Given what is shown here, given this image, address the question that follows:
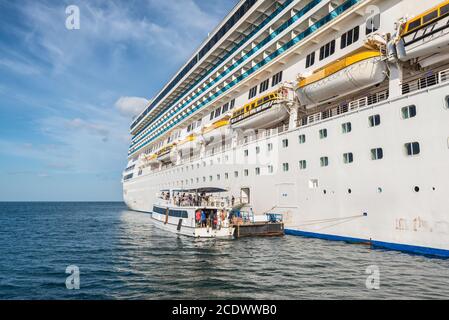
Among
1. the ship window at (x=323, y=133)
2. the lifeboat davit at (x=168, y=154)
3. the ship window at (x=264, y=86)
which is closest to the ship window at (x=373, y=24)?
the ship window at (x=323, y=133)

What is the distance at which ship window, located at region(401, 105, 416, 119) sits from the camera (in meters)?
14.8

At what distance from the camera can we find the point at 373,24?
19.0 metres

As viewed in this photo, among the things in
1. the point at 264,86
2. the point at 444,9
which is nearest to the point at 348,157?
the point at 444,9

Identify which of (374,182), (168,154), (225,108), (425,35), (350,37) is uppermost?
(350,37)

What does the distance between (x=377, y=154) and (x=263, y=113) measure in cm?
1048

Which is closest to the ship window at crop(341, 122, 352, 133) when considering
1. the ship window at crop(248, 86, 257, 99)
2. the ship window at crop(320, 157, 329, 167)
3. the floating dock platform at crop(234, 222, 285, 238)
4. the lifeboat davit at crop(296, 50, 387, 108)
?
the ship window at crop(320, 157, 329, 167)

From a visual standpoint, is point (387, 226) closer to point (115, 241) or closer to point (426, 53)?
point (426, 53)

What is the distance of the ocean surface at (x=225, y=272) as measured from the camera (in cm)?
1031

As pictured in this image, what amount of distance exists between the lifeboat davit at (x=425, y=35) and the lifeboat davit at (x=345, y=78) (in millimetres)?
1366

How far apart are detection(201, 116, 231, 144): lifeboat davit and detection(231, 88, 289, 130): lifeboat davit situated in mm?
2101

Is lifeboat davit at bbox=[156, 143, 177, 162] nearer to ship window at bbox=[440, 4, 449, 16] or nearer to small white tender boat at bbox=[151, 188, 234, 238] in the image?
small white tender boat at bbox=[151, 188, 234, 238]

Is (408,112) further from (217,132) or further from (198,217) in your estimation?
(217,132)

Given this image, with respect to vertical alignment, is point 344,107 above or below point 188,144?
below
